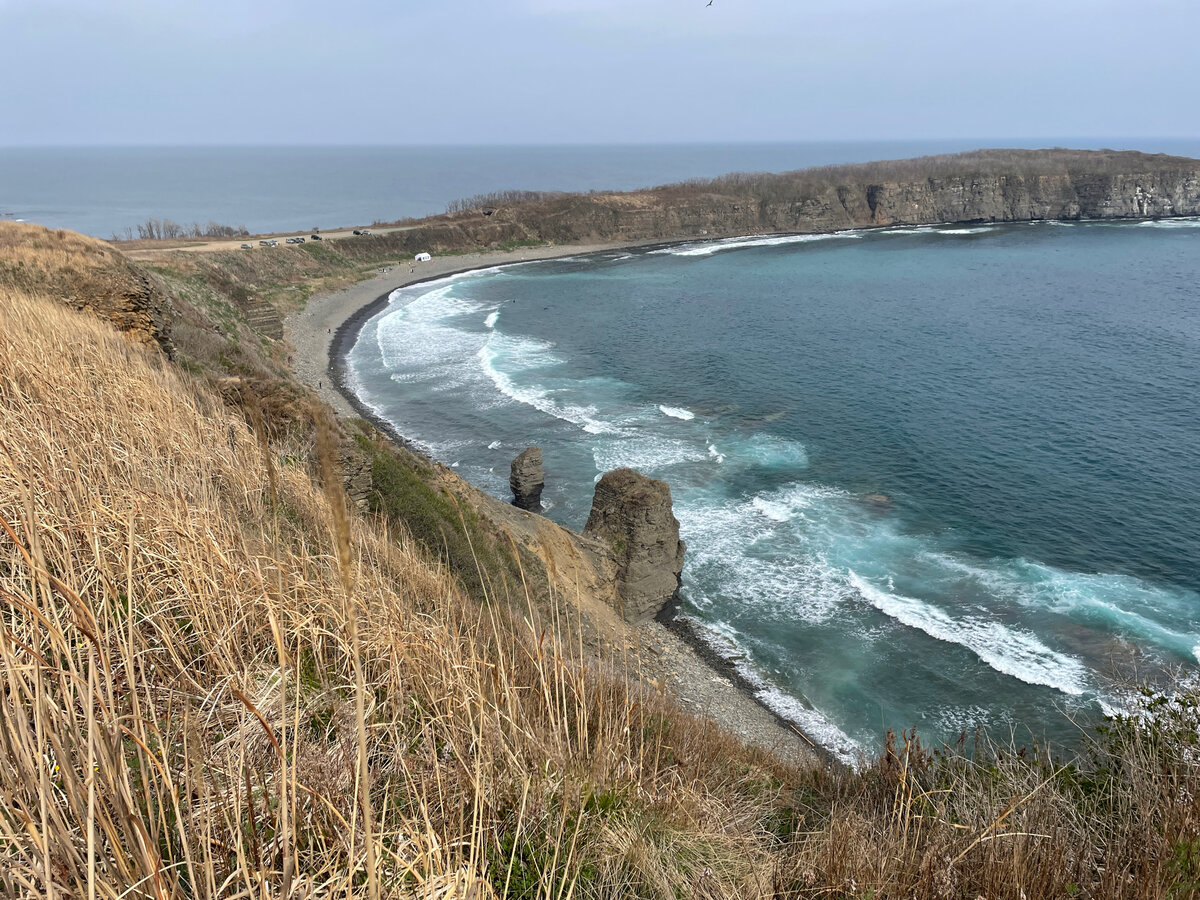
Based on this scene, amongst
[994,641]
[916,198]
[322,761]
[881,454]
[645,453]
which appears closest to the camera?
[322,761]

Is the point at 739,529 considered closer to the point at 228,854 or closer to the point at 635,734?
the point at 635,734

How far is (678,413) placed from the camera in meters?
40.4

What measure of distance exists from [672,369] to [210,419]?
138 feet

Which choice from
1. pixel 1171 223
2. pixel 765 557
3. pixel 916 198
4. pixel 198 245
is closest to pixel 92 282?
pixel 765 557

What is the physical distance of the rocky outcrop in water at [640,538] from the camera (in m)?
22.5

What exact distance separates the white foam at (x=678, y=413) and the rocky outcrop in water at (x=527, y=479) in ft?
40.4

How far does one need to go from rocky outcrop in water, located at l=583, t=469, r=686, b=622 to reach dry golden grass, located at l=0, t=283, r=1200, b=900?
1670 cm

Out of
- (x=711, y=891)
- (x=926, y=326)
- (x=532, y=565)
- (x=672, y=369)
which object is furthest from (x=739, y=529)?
(x=926, y=326)

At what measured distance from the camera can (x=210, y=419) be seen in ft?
24.7

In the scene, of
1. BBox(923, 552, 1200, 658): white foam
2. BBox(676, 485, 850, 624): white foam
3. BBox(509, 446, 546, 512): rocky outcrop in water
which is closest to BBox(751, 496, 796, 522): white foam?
BBox(676, 485, 850, 624): white foam

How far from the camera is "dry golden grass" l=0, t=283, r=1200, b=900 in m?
2.14

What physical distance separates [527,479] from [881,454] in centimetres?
1694

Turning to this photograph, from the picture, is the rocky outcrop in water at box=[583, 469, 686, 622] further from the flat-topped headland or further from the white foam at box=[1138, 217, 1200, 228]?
the white foam at box=[1138, 217, 1200, 228]

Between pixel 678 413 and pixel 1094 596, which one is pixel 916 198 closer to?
pixel 678 413
